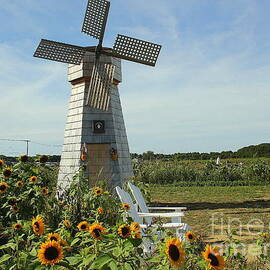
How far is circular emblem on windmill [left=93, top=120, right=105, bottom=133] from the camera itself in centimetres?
859

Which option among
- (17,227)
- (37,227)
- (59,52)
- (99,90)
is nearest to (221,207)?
(99,90)

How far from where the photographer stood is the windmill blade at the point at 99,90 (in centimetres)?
851

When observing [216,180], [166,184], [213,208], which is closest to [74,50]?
[213,208]

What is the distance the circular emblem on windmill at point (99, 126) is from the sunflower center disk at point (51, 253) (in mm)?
7153

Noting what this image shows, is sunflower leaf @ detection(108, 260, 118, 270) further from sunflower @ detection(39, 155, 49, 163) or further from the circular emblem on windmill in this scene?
the circular emblem on windmill

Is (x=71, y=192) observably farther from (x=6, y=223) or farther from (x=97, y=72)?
(x=97, y=72)

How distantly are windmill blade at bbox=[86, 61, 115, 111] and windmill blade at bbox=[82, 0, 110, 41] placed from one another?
1632 millimetres

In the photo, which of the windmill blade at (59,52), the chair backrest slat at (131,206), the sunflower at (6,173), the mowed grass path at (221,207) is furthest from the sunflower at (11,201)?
the windmill blade at (59,52)

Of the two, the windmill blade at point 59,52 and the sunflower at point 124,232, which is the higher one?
the windmill blade at point 59,52

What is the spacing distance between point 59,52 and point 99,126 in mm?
2231

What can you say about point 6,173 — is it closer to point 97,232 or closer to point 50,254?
point 97,232

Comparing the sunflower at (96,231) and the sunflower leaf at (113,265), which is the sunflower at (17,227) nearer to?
the sunflower at (96,231)

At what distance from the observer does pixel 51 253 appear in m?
1.46

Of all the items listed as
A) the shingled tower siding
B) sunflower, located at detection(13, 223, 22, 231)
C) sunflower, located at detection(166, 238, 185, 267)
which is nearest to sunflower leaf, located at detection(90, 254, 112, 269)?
sunflower, located at detection(166, 238, 185, 267)
